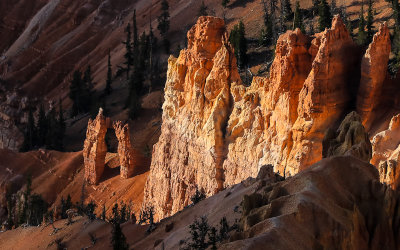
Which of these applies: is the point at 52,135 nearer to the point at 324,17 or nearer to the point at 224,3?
the point at 224,3

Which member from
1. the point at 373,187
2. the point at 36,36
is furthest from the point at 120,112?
the point at 373,187

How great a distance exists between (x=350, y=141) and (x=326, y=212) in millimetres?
5961

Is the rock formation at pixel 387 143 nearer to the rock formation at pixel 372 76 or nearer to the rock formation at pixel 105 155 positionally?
the rock formation at pixel 372 76

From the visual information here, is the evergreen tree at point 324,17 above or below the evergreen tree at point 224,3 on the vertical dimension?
below

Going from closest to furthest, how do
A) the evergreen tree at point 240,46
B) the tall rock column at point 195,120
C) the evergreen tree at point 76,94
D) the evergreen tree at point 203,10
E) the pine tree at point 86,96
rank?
the tall rock column at point 195,120 → the evergreen tree at point 240,46 → the pine tree at point 86,96 → the evergreen tree at point 76,94 → the evergreen tree at point 203,10

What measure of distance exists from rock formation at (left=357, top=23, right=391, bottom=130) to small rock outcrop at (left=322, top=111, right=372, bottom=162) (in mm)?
5266

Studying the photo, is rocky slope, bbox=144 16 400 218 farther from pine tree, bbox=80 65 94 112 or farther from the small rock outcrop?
pine tree, bbox=80 65 94 112

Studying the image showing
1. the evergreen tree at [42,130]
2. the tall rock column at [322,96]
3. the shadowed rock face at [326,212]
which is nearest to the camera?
the shadowed rock face at [326,212]

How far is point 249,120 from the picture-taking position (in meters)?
37.3

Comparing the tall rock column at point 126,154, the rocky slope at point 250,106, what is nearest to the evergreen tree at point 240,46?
Result: the tall rock column at point 126,154

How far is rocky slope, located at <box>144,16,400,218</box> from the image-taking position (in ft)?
103

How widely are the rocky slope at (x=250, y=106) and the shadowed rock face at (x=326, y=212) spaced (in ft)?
30.2

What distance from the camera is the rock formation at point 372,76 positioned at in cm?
3062

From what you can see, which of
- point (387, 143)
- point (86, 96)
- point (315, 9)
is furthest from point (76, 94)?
point (387, 143)
